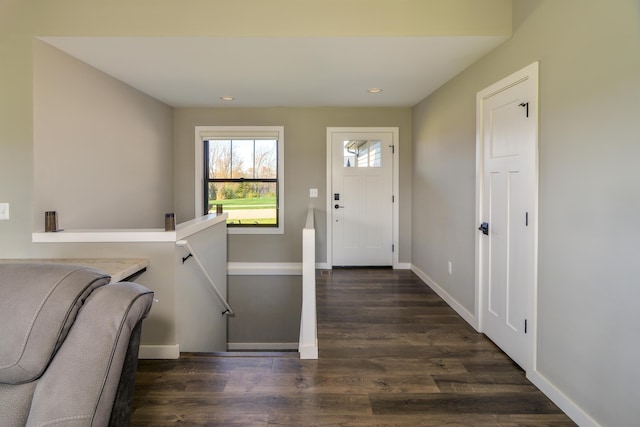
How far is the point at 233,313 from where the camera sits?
470 centimetres

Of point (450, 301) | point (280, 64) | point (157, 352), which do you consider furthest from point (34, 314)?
point (450, 301)

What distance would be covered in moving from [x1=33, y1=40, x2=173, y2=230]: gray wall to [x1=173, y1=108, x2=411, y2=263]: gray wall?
503 mm

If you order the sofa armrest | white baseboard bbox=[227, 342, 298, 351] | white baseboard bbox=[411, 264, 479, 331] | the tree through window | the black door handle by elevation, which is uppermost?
the tree through window

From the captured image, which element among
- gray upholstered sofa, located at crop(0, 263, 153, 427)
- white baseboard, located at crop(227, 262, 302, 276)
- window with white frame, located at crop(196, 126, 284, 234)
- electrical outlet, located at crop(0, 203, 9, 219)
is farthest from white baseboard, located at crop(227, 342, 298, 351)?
gray upholstered sofa, located at crop(0, 263, 153, 427)

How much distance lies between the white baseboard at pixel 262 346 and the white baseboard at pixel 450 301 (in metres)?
2.02

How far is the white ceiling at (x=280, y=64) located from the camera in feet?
8.46

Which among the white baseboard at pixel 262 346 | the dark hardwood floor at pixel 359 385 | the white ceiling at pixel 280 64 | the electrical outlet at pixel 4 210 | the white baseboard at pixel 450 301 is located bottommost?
the white baseboard at pixel 262 346

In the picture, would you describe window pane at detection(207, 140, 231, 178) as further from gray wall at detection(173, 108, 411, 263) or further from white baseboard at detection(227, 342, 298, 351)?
white baseboard at detection(227, 342, 298, 351)

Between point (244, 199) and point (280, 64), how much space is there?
238 cm

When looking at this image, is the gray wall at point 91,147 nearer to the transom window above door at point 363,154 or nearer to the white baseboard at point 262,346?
the white baseboard at point 262,346

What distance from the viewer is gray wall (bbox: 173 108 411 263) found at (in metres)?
4.82

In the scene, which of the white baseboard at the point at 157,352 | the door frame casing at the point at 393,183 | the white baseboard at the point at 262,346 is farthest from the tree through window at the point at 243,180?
the white baseboard at the point at 157,352

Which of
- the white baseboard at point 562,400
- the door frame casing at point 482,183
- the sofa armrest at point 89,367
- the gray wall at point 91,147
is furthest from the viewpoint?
the gray wall at point 91,147

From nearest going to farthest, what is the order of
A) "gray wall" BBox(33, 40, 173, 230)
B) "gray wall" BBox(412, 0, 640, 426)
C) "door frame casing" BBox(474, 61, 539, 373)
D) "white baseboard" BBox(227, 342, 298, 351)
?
"gray wall" BBox(412, 0, 640, 426) < "door frame casing" BBox(474, 61, 539, 373) < "gray wall" BBox(33, 40, 173, 230) < "white baseboard" BBox(227, 342, 298, 351)
